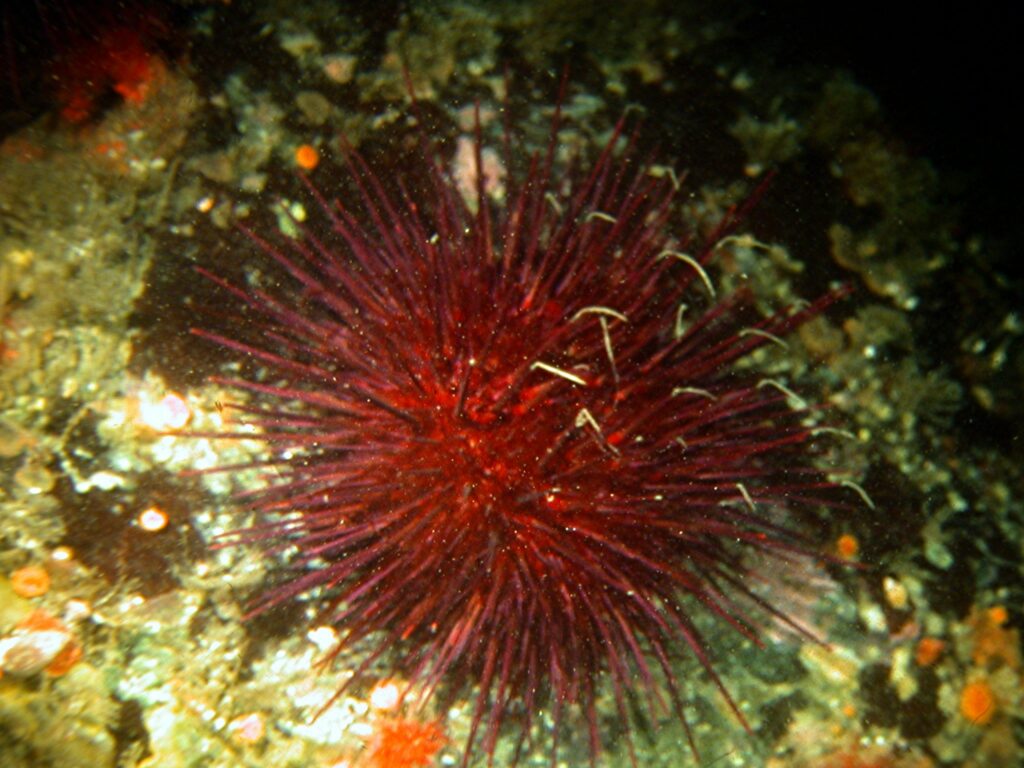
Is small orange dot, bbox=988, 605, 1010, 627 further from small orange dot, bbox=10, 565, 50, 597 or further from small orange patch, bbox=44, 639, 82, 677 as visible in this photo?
small orange dot, bbox=10, 565, 50, 597

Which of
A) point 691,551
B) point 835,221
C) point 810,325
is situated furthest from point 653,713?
point 835,221

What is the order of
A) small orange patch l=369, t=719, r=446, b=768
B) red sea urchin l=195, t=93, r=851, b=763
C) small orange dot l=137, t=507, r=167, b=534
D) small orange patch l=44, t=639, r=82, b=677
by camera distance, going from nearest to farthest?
red sea urchin l=195, t=93, r=851, b=763 → small orange patch l=44, t=639, r=82, b=677 → small orange dot l=137, t=507, r=167, b=534 → small orange patch l=369, t=719, r=446, b=768

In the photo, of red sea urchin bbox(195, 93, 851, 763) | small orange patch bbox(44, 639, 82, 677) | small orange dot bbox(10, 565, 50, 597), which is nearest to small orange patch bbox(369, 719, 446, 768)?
red sea urchin bbox(195, 93, 851, 763)

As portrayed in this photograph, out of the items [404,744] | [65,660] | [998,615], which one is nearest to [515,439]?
[404,744]

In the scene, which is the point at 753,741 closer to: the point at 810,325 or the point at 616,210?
the point at 810,325

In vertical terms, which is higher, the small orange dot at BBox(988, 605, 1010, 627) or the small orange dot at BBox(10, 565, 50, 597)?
the small orange dot at BBox(10, 565, 50, 597)

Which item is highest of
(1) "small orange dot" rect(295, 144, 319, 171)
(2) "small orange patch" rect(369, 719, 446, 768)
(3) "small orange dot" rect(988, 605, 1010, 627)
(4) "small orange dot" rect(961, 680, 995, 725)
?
(1) "small orange dot" rect(295, 144, 319, 171)

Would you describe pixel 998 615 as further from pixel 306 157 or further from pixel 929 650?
pixel 306 157

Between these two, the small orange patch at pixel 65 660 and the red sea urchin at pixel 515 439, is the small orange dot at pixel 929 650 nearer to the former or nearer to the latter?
the red sea urchin at pixel 515 439
